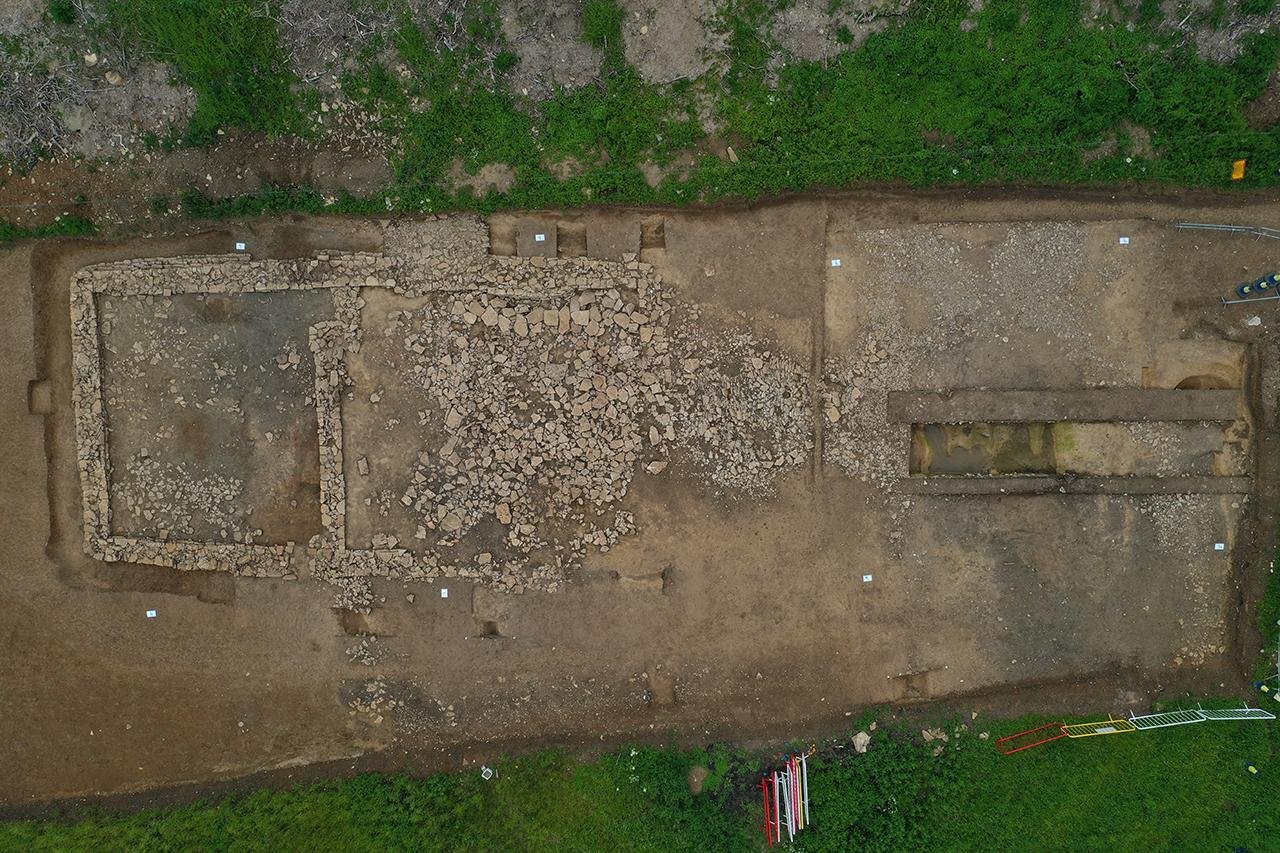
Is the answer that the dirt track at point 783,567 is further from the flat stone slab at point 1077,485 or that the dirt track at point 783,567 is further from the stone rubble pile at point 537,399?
the stone rubble pile at point 537,399

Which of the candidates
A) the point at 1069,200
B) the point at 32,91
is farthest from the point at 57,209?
the point at 1069,200

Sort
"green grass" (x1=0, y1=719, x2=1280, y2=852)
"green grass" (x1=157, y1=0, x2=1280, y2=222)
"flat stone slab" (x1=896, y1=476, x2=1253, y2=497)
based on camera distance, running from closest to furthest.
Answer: "green grass" (x1=157, y1=0, x2=1280, y2=222) < "green grass" (x1=0, y1=719, x2=1280, y2=852) < "flat stone slab" (x1=896, y1=476, x2=1253, y2=497)

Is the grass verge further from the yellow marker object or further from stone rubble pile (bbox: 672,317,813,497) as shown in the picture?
stone rubble pile (bbox: 672,317,813,497)

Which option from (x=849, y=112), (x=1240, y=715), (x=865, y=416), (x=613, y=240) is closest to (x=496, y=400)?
(x=613, y=240)

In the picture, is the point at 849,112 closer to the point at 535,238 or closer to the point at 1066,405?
the point at 535,238

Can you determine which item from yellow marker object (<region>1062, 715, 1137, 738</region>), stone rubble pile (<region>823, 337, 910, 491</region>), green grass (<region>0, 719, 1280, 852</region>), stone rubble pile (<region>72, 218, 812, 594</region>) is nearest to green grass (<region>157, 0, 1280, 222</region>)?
stone rubble pile (<region>72, 218, 812, 594</region>)

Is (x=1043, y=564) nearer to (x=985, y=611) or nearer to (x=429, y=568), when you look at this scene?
(x=985, y=611)
